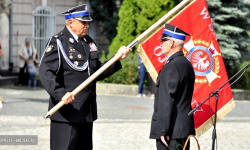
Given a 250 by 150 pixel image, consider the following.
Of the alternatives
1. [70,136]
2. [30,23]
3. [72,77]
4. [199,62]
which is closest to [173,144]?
[70,136]

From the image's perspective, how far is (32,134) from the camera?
347 inches

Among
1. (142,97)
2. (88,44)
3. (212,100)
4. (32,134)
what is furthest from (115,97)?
(88,44)

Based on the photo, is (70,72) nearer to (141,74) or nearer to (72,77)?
(72,77)

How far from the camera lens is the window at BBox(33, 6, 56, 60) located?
20.7m

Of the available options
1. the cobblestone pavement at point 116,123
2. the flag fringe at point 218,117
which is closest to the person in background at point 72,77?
the flag fringe at point 218,117

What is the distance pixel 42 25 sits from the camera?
2112cm

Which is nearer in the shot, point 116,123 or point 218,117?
point 218,117

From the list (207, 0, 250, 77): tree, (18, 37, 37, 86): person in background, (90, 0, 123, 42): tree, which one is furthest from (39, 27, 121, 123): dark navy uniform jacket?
(90, 0, 123, 42): tree

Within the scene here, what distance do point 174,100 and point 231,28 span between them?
12.4 metres

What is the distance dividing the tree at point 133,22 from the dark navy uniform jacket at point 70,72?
36.6 feet

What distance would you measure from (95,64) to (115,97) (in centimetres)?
996

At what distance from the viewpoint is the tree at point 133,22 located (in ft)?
55.0

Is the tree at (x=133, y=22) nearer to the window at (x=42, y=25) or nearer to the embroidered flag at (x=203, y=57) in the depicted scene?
the window at (x=42, y=25)

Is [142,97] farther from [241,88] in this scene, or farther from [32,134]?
[32,134]
